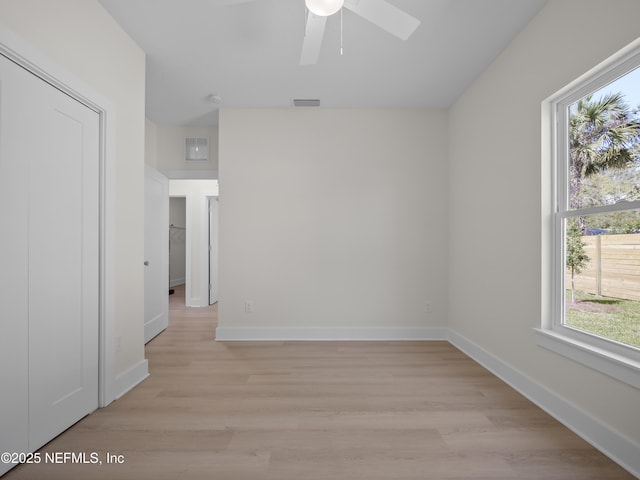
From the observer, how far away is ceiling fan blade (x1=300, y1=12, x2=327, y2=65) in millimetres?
1747

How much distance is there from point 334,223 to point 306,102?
4.53 feet

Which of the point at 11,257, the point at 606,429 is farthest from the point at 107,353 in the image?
the point at 606,429

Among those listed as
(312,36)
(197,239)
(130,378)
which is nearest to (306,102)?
(312,36)

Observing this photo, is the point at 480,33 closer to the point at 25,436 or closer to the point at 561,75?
the point at 561,75

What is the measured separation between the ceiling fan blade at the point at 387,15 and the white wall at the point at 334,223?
204 cm

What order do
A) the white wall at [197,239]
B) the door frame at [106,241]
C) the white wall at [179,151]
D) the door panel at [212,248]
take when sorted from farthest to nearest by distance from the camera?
the door panel at [212,248] → the white wall at [197,239] → the white wall at [179,151] → the door frame at [106,241]

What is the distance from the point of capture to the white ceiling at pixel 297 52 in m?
2.22

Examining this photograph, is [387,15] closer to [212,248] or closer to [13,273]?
[13,273]

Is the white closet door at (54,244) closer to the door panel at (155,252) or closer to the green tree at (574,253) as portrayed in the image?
the door panel at (155,252)

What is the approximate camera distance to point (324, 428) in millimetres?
1943

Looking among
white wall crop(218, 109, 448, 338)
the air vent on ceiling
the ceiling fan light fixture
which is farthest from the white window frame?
the air vent on ceiling

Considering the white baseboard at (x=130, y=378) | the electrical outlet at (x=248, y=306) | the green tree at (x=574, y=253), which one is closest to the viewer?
the green tree at (x=574, y=253)

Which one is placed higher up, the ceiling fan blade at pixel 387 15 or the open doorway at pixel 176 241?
the ceiling fan blade at pixel 387 15

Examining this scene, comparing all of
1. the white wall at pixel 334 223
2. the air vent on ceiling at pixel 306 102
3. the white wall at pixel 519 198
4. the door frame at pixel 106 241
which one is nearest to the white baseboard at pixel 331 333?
the white wall at pixel 334 223
